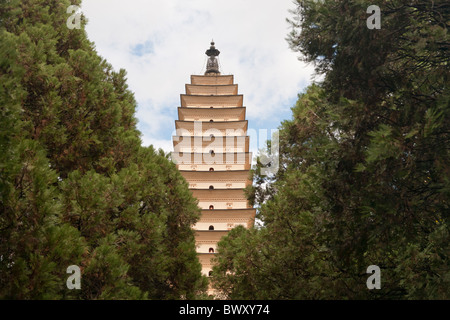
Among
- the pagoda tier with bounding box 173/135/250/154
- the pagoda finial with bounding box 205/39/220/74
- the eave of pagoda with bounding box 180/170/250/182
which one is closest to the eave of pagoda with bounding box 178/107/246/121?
the pagoda tier with bounding box 173/135/250/154

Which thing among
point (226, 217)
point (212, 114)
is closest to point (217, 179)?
point (226, 217)

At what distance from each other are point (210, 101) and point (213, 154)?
14.9 ft

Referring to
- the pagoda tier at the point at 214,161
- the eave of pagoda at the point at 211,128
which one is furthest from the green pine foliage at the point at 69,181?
the eave of pagoda at the point at 211,128

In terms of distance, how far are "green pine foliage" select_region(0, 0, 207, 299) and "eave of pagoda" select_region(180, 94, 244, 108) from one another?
18252 mm

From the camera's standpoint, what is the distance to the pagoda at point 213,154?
2282 cm

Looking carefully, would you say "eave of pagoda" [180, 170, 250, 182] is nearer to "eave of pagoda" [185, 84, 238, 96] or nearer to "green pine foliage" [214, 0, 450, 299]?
"eave of pagoda" [185, 84, 238, 96]

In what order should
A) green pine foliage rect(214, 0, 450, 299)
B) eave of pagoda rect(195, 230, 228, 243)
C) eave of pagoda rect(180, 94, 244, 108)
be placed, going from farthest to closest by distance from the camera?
eave of pagoda rect(180, 94, 244, 108) → eave of pagoda rect(195, 230, 228, 243) → green pine foliage rect(214, 0, 450, 299)

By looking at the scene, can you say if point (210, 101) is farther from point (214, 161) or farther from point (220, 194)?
point (220, 194)

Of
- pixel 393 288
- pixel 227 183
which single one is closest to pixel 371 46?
pixel 393 288

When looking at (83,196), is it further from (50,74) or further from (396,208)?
(396,208)

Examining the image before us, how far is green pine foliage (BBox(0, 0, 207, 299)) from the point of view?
15.4 ft

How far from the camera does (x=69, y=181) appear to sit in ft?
Result: 20.3

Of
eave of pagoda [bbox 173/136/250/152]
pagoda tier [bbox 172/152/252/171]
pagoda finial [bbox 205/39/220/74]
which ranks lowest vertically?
pagoda tier [bbox 172/152/252/171]
